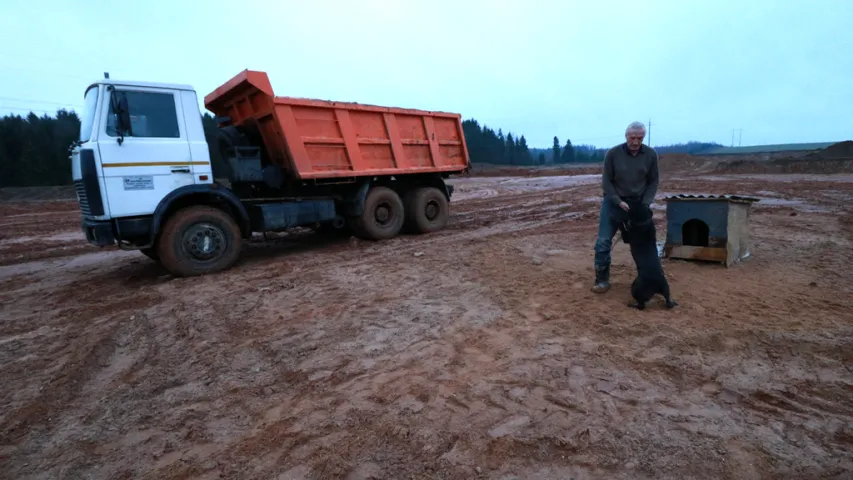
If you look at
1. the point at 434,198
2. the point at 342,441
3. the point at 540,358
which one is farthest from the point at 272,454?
the point at 434,198

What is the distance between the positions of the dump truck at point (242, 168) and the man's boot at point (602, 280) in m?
4.80

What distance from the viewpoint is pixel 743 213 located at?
5883 mm

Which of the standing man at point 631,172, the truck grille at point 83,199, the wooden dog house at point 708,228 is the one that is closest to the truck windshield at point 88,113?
the truck grille at point 83,199

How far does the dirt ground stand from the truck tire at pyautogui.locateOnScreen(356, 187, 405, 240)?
8.02 ft

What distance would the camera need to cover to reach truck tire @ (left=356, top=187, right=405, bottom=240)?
28.4 ft

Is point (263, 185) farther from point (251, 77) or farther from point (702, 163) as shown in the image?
point (702, 163)

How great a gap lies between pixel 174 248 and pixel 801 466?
22.2ft

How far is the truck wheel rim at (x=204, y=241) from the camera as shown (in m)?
6.36

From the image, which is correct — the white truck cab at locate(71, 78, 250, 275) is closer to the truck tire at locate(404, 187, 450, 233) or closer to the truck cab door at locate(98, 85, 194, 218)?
the truck cab door at locate(98, 85, 194, 218)

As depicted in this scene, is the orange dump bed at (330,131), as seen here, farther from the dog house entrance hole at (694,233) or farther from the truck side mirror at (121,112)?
the dog house entrance hole at (694,233)

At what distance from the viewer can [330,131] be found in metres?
7.90

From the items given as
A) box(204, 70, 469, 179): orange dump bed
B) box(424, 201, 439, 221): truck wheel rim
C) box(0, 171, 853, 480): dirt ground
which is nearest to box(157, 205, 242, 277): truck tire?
box(0, 171, 853, 480): dirt ground

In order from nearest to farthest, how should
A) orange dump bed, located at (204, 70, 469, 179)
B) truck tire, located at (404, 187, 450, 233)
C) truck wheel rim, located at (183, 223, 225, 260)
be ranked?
truck wheel rim, located at (183, 223, 225, 260) → orange dump bed, located at (204, 70, 469, 179) → truck tire, located at (404, 187, 450, 233)

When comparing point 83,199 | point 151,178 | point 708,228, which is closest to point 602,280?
point 708,228
